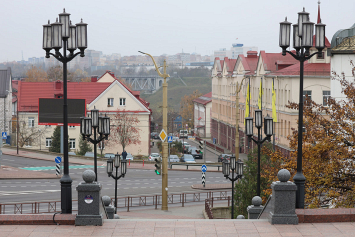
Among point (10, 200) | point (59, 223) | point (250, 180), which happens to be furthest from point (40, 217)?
point (10, 200)

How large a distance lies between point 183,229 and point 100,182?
31505mm

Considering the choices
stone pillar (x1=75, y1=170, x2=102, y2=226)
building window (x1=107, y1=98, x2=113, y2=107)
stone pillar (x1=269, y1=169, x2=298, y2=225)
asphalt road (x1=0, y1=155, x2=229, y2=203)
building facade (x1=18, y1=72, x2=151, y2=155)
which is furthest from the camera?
building window (x1=107, y1=98, x2=113, y2=107)

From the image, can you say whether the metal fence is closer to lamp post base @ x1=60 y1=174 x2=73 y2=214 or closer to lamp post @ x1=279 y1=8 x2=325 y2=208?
lamp post base @ x1=60 y1=174 x2=73 y2=214

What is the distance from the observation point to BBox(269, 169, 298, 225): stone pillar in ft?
39.4

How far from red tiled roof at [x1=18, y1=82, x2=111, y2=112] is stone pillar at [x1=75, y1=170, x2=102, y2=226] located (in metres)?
55.2

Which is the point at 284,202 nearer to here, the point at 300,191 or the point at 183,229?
the point at 300,191

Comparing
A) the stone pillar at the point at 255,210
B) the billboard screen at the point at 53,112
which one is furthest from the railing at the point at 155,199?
the billboard screen at the point at 53,112

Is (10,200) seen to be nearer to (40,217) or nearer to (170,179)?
(170,179)

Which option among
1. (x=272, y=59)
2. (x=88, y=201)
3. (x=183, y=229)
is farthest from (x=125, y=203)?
(x=272, y=59)

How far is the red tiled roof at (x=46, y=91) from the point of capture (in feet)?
219

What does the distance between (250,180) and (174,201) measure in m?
12.4

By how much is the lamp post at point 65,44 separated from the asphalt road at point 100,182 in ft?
73.3

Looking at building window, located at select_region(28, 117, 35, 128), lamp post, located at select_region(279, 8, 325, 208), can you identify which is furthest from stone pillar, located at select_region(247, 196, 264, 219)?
building window, located at select_region(28, 117, 35, 128)

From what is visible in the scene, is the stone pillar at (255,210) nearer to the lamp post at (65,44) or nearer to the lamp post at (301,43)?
the lamp post at (301,43)
